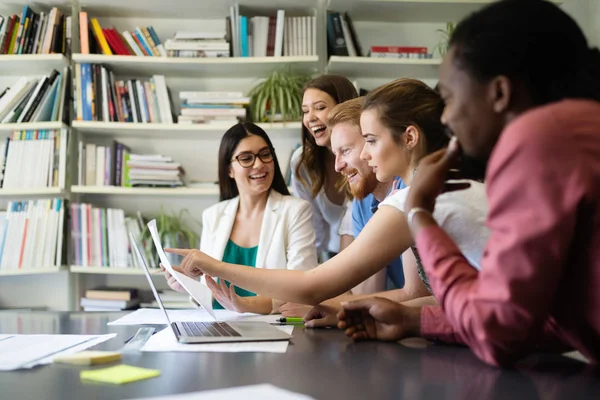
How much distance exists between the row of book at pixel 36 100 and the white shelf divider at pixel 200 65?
0.60 feet

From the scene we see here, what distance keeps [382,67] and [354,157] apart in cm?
150

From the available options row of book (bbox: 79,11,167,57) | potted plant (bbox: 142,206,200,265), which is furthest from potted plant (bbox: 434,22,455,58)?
potted plant (bbox: 142,206,200,265)

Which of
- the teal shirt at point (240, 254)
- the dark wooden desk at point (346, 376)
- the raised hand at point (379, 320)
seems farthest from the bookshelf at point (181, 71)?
the dark wooden desk at point (346, 376)

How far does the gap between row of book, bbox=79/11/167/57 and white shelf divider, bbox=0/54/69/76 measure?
7.1 inches

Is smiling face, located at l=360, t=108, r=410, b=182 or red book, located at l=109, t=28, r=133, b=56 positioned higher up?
red book, located at l=109, t=28, r=133, b=56

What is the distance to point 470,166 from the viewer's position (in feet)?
3.32

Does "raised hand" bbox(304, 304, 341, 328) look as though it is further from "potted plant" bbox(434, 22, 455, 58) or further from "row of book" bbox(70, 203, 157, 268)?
"potted plant" bbox(434, 22, 455, 58)

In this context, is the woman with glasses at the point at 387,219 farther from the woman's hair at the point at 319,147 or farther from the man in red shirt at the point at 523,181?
the woman's hair at the point at 319,147

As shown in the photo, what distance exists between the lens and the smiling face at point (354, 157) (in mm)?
1957

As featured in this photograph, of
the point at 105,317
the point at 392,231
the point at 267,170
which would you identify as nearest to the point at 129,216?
the point at 267,170

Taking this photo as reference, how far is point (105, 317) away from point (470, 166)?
1.07 meters

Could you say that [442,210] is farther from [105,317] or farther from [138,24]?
[138,24]

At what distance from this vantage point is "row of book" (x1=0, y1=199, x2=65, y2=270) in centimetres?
322

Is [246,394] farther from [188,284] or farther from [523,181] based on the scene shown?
[188,284]
